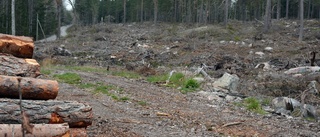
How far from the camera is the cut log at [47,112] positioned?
461 centimetres

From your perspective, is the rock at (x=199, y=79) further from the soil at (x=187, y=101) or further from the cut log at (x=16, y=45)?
the cut log at (x=16, y=45)

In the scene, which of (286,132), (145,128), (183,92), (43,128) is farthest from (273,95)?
(43,128)

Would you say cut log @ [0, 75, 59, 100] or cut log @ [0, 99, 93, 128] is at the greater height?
cut log @ [0, 75, 59, 100]

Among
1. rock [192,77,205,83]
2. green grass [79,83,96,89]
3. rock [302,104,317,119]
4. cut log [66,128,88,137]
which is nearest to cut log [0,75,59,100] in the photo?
cut log [66,128,88,137]

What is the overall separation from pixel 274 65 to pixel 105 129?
12.3 meters

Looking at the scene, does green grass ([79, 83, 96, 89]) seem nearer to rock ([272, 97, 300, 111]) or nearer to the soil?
the soil

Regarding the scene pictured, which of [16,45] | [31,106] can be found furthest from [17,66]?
[31,106]

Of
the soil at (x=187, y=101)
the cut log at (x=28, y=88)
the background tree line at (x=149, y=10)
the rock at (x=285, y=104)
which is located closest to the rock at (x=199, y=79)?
the soil at (x=187, y=101)

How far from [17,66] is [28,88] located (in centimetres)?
86

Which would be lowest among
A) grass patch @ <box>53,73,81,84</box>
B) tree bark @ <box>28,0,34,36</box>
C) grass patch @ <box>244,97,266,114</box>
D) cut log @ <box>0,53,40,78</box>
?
grass patch @ <box>244,97,266,114</box>

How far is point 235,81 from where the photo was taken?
12.2m

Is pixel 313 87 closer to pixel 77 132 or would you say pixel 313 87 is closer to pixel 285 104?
pixel 285 104

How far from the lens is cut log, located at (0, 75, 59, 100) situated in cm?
501

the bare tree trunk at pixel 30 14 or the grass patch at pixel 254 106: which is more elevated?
the bare tree trunk at pixel 30 14
